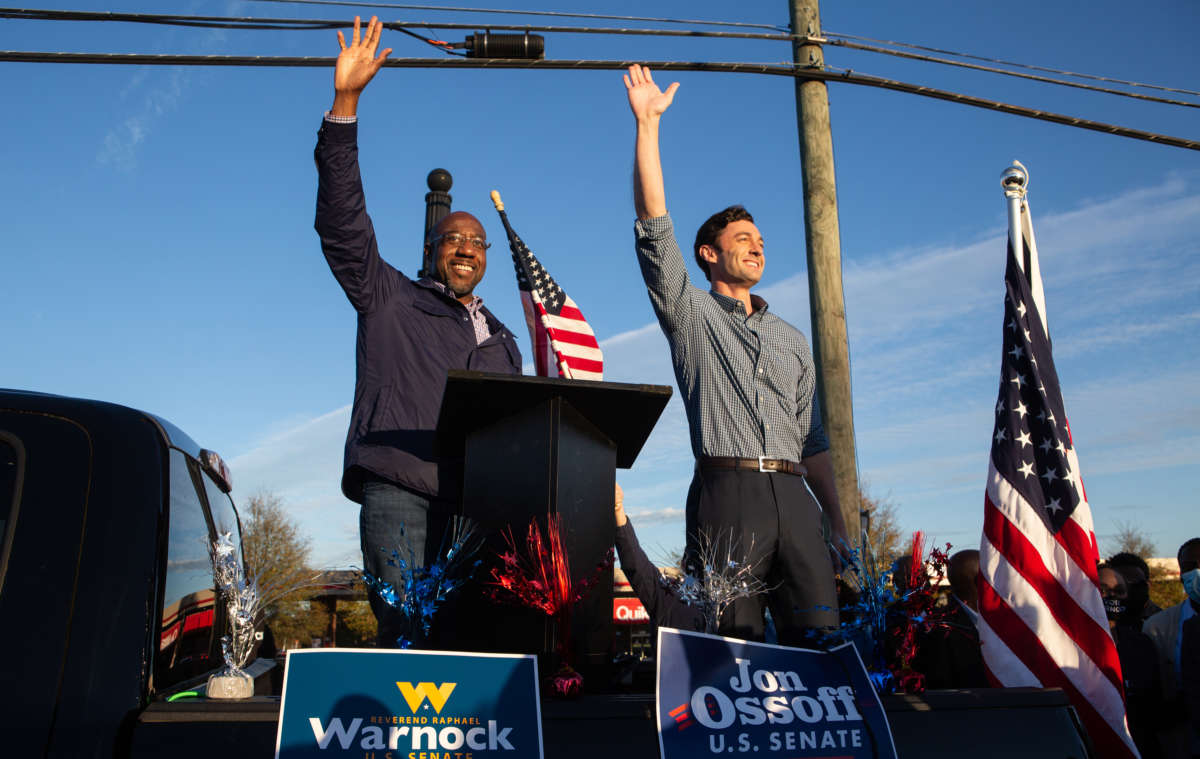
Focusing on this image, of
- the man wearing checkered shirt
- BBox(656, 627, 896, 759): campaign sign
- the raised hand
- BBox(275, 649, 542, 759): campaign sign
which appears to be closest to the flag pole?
the man wearing checkered shirt

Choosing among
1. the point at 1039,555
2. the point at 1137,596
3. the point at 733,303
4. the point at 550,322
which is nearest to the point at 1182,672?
the point at 1137,596

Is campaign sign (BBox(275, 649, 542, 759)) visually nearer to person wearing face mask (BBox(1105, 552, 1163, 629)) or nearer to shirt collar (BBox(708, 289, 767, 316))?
shirt collar (BBox(708, 289, 767, 316))

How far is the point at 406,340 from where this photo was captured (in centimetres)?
350

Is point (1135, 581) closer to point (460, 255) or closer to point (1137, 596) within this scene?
point (1137, 596)

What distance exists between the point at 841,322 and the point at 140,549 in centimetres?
506

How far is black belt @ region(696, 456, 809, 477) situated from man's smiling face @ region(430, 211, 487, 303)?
1391 mm

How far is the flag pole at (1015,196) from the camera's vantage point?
14.2 ft

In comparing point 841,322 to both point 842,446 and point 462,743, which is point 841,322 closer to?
point 842,446

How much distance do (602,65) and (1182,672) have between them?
562 cm

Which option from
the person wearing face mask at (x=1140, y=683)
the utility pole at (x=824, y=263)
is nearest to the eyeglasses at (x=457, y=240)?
the utility pole at (x=824, y=263)

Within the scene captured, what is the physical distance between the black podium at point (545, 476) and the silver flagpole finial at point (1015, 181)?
2.75 metres

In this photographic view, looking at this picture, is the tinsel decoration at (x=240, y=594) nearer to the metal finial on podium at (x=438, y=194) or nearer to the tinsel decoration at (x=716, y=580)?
the tinsel decoration at (x=716, y=580)

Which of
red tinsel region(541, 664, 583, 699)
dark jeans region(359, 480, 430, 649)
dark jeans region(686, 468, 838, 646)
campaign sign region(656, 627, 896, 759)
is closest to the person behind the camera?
campaign sign region(656, 627, 896, 759)

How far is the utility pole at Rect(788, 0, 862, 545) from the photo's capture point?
19.2 feet
